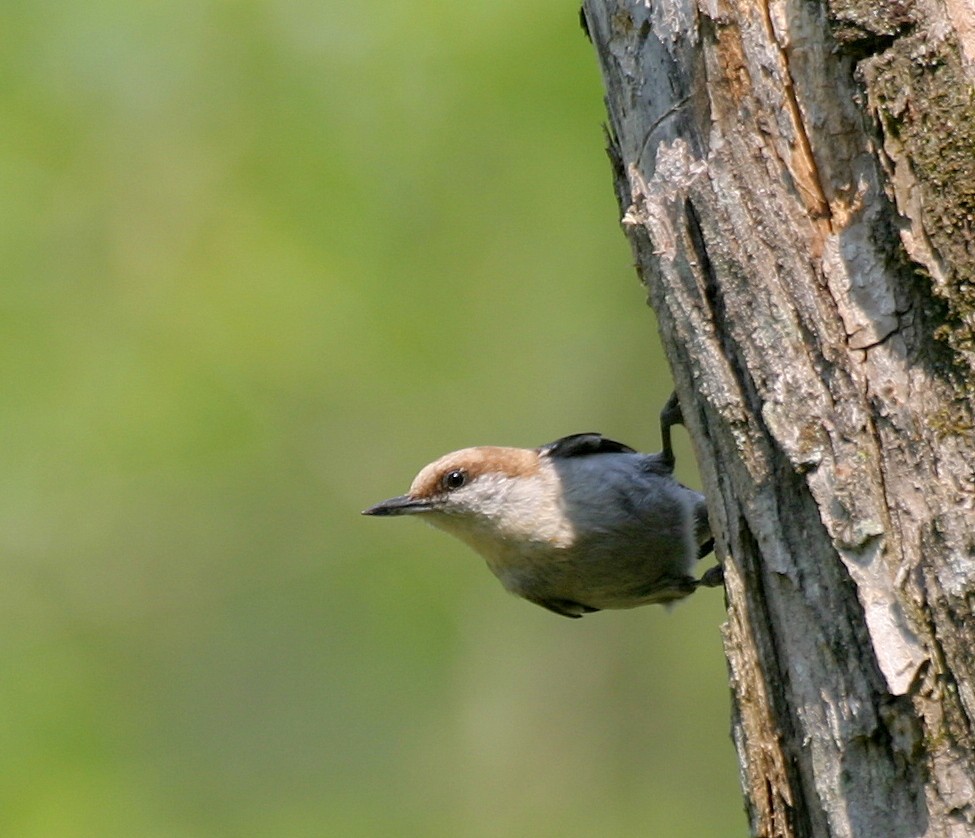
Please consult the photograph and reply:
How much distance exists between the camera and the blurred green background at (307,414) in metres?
7.59

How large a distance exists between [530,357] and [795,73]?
22.9 ft

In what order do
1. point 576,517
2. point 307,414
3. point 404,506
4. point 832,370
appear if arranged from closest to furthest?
1. point 832,370
2. point 576,517
3. point 404,506
4. point 307,414

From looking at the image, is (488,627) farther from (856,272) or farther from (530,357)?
(856,272)

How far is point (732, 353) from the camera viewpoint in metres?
2.79

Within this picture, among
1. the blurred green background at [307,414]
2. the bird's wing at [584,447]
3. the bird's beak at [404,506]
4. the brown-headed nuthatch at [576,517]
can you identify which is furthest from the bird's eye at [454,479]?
the blurred green background at [307,414]

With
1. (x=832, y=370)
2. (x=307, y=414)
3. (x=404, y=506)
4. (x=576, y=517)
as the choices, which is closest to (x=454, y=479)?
(x=404, y=506)

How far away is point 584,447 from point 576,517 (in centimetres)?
46

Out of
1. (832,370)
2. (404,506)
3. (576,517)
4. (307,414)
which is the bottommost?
(576,517)

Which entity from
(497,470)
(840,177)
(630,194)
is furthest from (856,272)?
(497,470)

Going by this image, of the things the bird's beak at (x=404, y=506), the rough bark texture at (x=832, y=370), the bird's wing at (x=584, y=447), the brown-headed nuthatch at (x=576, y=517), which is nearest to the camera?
the rough bark texture at (x=832, y=370)

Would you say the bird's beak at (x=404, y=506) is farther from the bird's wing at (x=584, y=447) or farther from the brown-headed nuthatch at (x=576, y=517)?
the bird's wing at (x=584, y=447)

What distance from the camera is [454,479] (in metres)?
5.68

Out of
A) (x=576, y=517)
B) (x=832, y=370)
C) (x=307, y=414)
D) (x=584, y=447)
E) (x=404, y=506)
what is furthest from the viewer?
(x=307, y=414)

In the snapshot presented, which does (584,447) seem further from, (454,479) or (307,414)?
(307,414)
